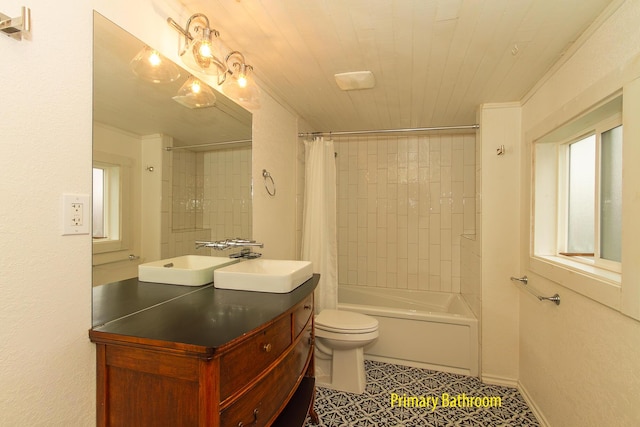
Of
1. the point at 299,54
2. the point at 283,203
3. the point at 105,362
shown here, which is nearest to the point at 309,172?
the point at 283,203

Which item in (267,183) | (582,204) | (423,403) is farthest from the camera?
(267,183)

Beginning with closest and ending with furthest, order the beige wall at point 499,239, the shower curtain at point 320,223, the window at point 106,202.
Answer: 1. the window at point 106,202
2. the beige wall at point 499,239
3. the shower curtain at point 320,223

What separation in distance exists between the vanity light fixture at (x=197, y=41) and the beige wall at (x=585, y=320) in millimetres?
1646

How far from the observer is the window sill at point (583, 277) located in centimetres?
127

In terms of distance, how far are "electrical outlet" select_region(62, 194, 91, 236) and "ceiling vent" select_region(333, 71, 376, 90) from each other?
1547 millimetres

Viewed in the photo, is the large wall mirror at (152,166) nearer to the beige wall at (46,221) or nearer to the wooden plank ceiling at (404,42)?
the beige wall at (46,221)

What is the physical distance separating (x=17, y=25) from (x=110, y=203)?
0.54 meters

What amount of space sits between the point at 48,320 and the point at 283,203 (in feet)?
5.67

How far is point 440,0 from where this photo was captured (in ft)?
4.12

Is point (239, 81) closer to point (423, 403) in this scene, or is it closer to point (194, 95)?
point (194, 95)

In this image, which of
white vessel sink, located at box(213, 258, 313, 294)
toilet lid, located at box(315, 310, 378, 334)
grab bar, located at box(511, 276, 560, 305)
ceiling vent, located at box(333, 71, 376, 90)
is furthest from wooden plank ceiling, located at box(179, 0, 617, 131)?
toilet lid, located at box(315, 310, 378, 334)

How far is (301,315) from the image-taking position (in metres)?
1.44

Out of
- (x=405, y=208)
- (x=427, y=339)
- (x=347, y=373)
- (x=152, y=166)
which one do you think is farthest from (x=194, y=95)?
(x=405, y=208)

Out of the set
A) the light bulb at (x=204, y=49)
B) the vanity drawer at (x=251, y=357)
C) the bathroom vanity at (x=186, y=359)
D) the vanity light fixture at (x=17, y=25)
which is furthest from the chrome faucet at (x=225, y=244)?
the vanity light fixture at (x=17, y=25)
